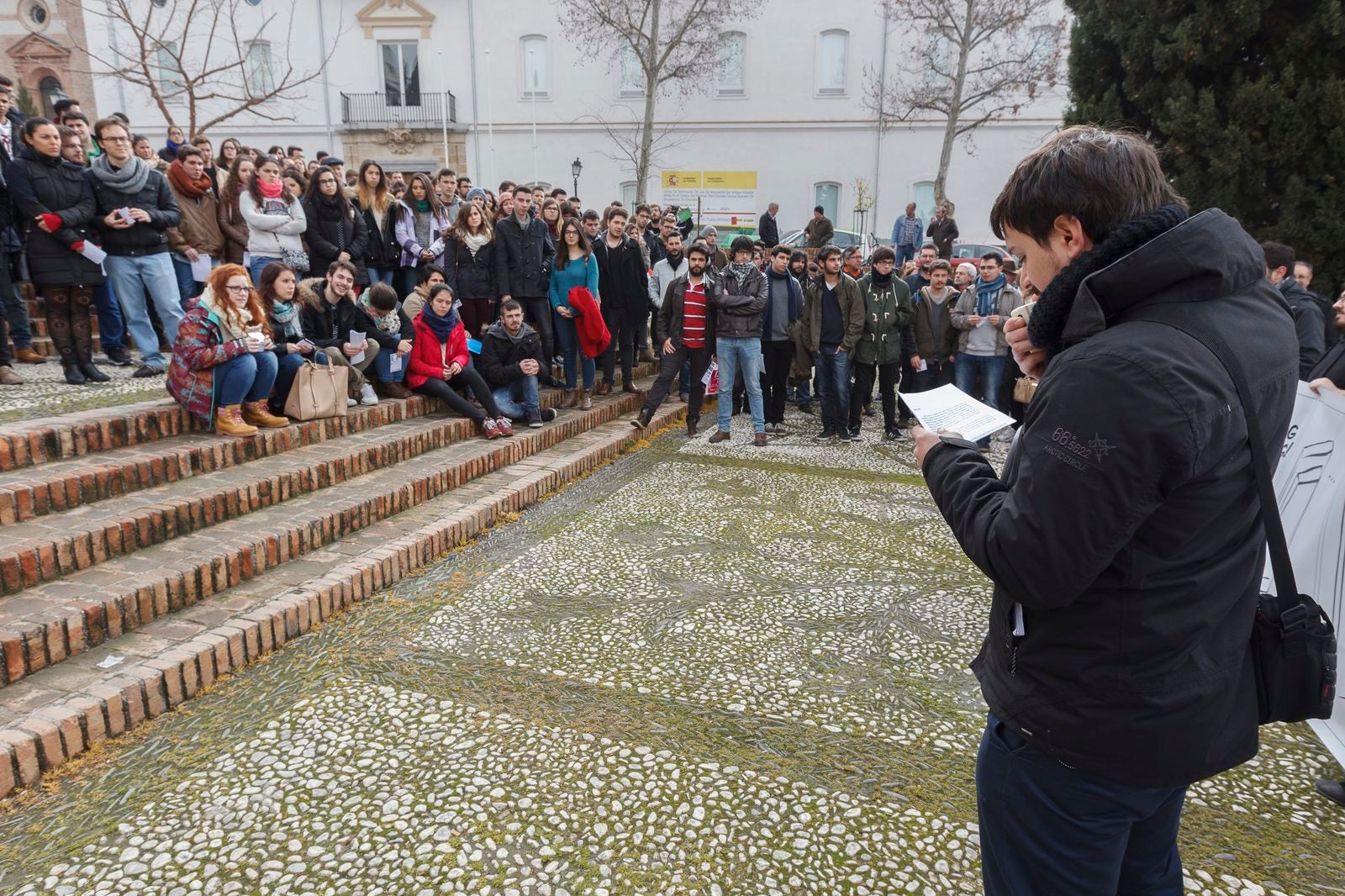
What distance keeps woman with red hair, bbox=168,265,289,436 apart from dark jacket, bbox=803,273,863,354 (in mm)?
5266

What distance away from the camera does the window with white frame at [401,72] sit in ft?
89.3

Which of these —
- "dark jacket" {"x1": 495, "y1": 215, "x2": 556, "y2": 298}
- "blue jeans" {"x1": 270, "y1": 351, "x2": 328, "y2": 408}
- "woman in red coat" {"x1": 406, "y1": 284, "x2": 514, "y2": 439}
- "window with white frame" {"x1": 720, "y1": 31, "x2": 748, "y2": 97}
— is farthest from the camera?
"window with white frame" {"x1": 720, "y1": 31, "x2": 748, "y2": 97}

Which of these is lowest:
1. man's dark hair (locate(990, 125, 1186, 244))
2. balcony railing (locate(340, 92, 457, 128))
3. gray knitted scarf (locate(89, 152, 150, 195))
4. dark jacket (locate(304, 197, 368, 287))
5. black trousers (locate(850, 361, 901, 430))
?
black trousers (locate(850, 361, 901, 430))

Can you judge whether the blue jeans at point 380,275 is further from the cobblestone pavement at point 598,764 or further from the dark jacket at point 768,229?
the dark jacket at point 768,229

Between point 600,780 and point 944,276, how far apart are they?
735 cm

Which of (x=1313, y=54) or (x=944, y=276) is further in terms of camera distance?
(x=944, y=276)

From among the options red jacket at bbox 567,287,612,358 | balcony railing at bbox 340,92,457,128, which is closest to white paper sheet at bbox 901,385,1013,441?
red jacket at bbox 567,287,612,358

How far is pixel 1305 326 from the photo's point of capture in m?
5.76

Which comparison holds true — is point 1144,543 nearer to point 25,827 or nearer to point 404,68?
point 25,827

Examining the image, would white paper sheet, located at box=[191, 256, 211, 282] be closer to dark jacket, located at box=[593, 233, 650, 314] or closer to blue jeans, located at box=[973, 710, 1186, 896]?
dark jacket, located at box=[593, 233, 650, 314]

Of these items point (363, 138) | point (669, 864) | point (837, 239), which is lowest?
point (669, 864)

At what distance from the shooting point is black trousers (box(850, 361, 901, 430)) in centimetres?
850

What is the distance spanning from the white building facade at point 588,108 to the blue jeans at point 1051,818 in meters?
26.7

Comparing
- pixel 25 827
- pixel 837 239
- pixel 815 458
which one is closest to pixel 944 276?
pixel 815 458
